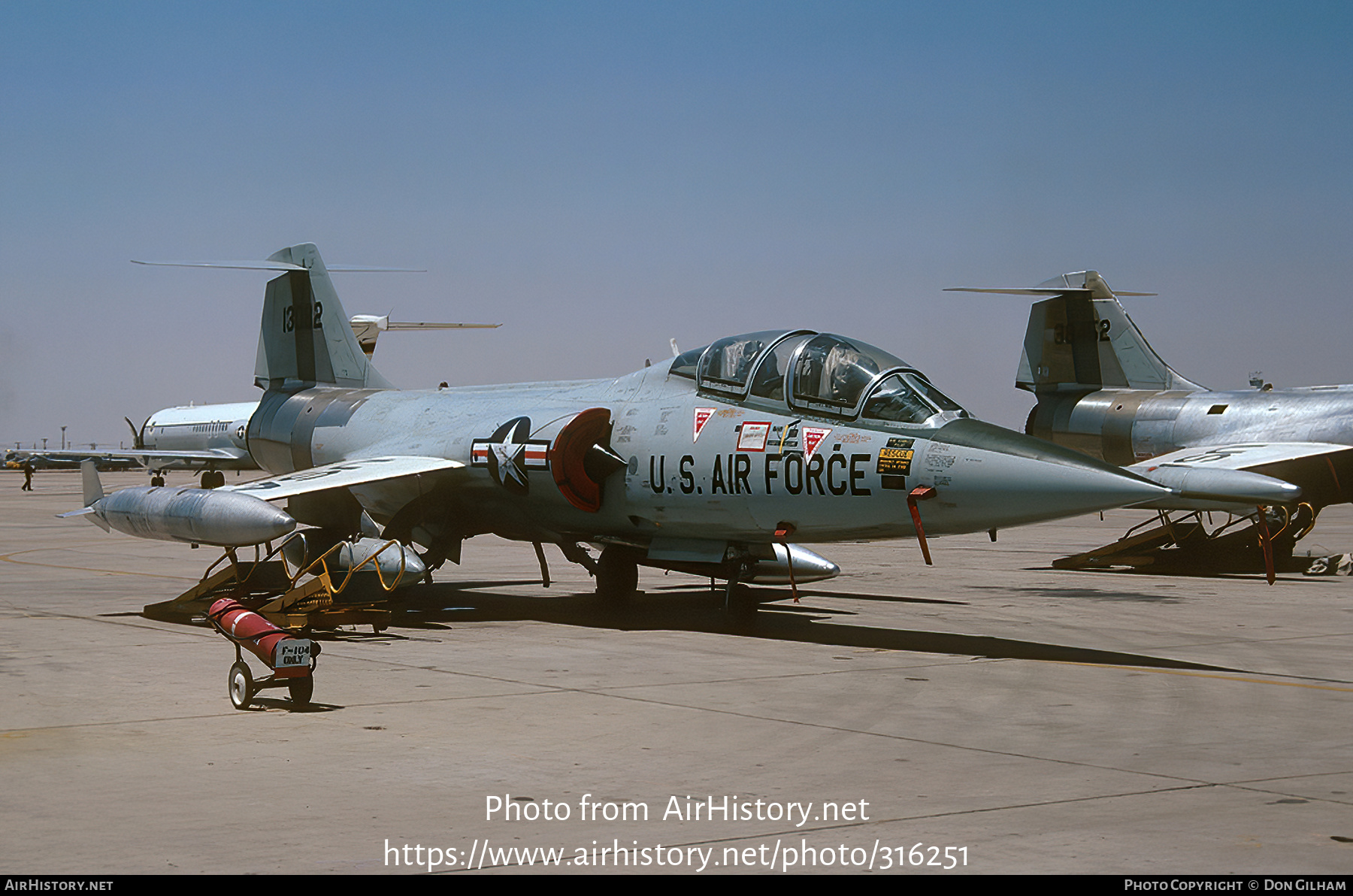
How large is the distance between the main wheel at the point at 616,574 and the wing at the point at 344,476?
2.05 metres

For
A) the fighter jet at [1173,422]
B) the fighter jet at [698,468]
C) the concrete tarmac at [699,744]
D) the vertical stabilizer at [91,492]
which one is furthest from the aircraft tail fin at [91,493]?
the fighter jet at [1173,422]

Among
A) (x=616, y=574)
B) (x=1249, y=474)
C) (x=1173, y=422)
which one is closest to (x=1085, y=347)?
(x=1173, y=422)

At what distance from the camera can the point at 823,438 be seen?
12.4 metres

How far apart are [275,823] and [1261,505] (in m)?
14.9

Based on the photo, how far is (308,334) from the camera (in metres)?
20.6

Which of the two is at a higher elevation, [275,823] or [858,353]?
[858,353]

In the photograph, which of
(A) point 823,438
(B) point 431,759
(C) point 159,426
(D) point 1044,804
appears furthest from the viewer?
(C) point 159,426

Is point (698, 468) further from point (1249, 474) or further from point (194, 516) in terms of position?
point (1249, 474)

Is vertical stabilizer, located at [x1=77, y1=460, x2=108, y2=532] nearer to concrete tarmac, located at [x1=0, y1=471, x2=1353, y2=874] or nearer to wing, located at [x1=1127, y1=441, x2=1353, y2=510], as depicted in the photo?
concrete tarmac, located at [x1=0, y1=471, x2=1353, y2=874]

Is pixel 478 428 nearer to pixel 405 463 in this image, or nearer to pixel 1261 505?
pixel 405 463

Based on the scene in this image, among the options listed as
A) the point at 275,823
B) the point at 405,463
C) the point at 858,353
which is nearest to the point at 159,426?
the point at 405,463

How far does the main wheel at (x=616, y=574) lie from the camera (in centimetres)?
1585

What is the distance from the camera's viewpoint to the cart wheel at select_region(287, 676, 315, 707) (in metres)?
8.89

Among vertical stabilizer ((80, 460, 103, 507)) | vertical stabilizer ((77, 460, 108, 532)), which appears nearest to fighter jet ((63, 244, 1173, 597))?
vertical stabilizer ((77, 460, 108, 532))
